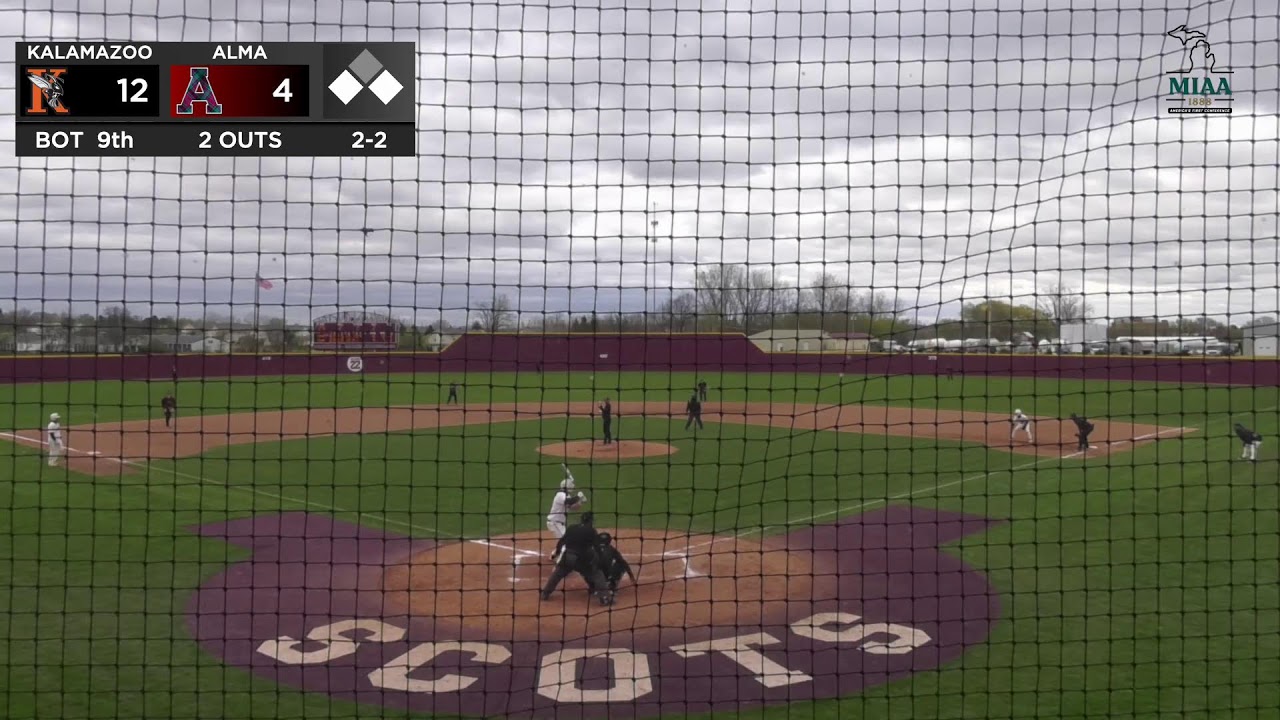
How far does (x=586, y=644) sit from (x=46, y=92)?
18.6 ft

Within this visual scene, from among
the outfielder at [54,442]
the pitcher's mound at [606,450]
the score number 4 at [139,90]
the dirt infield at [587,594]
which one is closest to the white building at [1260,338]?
the dirt infield at [587,594]

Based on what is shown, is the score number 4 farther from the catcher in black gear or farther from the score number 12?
the catcher in black gear

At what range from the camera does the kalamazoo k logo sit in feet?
21.7

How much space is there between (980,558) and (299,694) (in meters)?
7.59

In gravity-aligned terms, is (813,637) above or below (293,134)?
below

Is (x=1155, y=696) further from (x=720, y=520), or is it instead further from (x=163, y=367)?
(x=163, y=367)

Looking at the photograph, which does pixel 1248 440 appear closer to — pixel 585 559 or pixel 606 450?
pixel 606 450

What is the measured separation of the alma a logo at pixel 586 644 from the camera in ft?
25.5

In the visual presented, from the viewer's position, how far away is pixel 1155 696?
7871 mm

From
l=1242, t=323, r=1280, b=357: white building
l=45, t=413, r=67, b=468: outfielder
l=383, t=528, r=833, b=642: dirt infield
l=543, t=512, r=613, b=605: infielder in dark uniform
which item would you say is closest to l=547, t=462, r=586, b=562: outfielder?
l=383, t=528, r=833, b=642: dirt infield

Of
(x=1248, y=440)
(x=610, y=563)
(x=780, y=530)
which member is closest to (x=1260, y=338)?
(x=610, y=563)

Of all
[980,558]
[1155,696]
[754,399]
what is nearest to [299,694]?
[1155,696]

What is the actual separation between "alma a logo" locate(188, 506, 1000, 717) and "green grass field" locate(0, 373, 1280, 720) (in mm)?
274

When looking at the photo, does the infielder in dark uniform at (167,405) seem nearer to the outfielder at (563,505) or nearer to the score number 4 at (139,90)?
the outfielder at (563,505)
